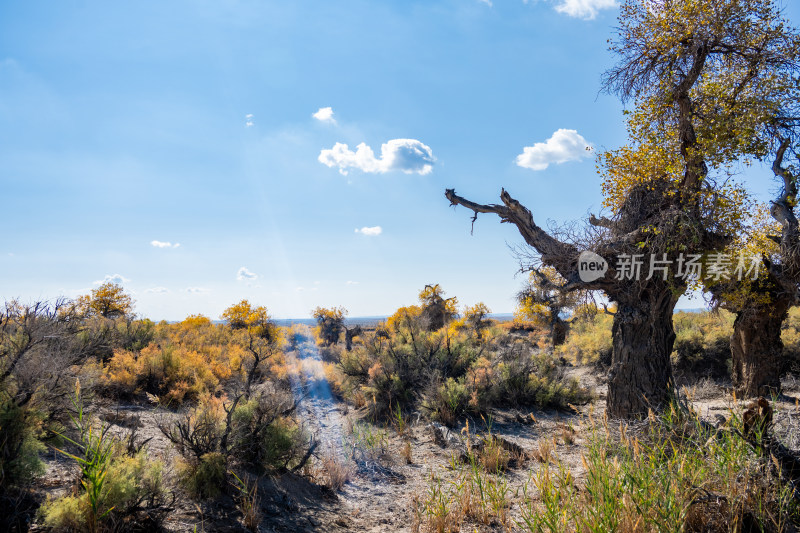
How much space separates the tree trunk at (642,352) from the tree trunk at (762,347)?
13.6 ft

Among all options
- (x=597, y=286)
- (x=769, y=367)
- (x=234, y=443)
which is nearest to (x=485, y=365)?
(x=597, y=286)

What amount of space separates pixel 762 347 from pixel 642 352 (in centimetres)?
533

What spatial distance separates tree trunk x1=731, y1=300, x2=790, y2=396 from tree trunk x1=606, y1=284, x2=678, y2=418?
13.6 ft

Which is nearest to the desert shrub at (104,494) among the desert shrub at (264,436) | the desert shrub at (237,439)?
the desert shrub at (237,439)

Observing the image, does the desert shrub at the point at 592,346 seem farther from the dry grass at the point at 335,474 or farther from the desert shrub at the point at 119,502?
the desert shrub at the point at 119,502

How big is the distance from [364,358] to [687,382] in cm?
1047

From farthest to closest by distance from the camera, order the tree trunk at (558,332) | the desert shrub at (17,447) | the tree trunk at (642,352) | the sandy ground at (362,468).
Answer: the tree trunk at (558,332)
the tree trunk at (642,352)
the sandy ground at (362,468)
the desert shrub at (17,447)

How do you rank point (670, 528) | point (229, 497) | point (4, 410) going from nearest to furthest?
point (670, 528), point (4, 410), point (229, 497)

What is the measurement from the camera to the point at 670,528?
2.84 metres

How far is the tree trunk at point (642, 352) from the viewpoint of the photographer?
7293 mm

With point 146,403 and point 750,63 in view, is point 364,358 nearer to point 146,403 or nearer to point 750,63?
point 146,403

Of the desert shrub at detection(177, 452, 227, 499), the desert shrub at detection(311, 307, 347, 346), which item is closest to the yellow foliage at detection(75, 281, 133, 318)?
the desert shrub at detection(311, 307, 347, 346)

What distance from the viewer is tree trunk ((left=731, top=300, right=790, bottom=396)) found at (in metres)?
9.80

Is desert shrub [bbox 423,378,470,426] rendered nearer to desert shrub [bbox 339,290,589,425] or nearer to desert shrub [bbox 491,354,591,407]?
desert shrub [bbox 339,290,589,425]
